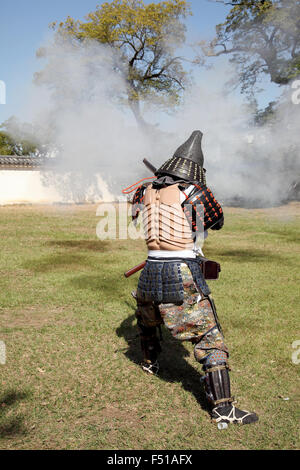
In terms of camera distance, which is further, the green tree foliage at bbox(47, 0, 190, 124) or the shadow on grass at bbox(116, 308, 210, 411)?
the green tree foliage at bbox(47, 0, 190, 124)

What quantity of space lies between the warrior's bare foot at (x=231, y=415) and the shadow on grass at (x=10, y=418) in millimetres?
1422

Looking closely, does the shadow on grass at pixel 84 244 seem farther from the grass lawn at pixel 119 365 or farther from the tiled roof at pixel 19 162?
the tiled roof at pixel 19 162

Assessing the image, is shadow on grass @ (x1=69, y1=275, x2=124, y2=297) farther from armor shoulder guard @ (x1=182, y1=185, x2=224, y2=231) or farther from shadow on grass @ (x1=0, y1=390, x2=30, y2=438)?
armor shoulder guard @ (x1=182, y1=185, x2=224, y2=231)

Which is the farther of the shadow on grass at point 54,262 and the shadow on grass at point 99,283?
the shadow on grass at point 54,262

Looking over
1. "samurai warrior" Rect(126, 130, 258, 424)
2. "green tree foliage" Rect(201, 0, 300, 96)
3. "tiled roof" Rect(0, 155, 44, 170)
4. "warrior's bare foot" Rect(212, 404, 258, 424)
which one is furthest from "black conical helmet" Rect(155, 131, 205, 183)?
"tiled roof" Rect(0, 155, 44, 170)

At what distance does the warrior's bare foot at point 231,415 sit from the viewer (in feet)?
9.86

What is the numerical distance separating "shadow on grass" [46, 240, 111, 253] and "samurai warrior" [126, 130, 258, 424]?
6369mm

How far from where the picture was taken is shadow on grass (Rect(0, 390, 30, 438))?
2.94 metres

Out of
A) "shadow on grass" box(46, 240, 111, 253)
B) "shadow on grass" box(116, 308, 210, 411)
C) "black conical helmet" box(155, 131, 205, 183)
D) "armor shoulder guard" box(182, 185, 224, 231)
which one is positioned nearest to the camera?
"armor shoulder guard" box(182, 185, 224, 231)

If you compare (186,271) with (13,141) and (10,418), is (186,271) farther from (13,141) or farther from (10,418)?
(13,141)

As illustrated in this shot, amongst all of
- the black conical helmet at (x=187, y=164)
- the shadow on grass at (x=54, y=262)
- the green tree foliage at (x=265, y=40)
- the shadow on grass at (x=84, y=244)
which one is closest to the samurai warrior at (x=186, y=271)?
the black conical helmet at (x=187, y=164)
